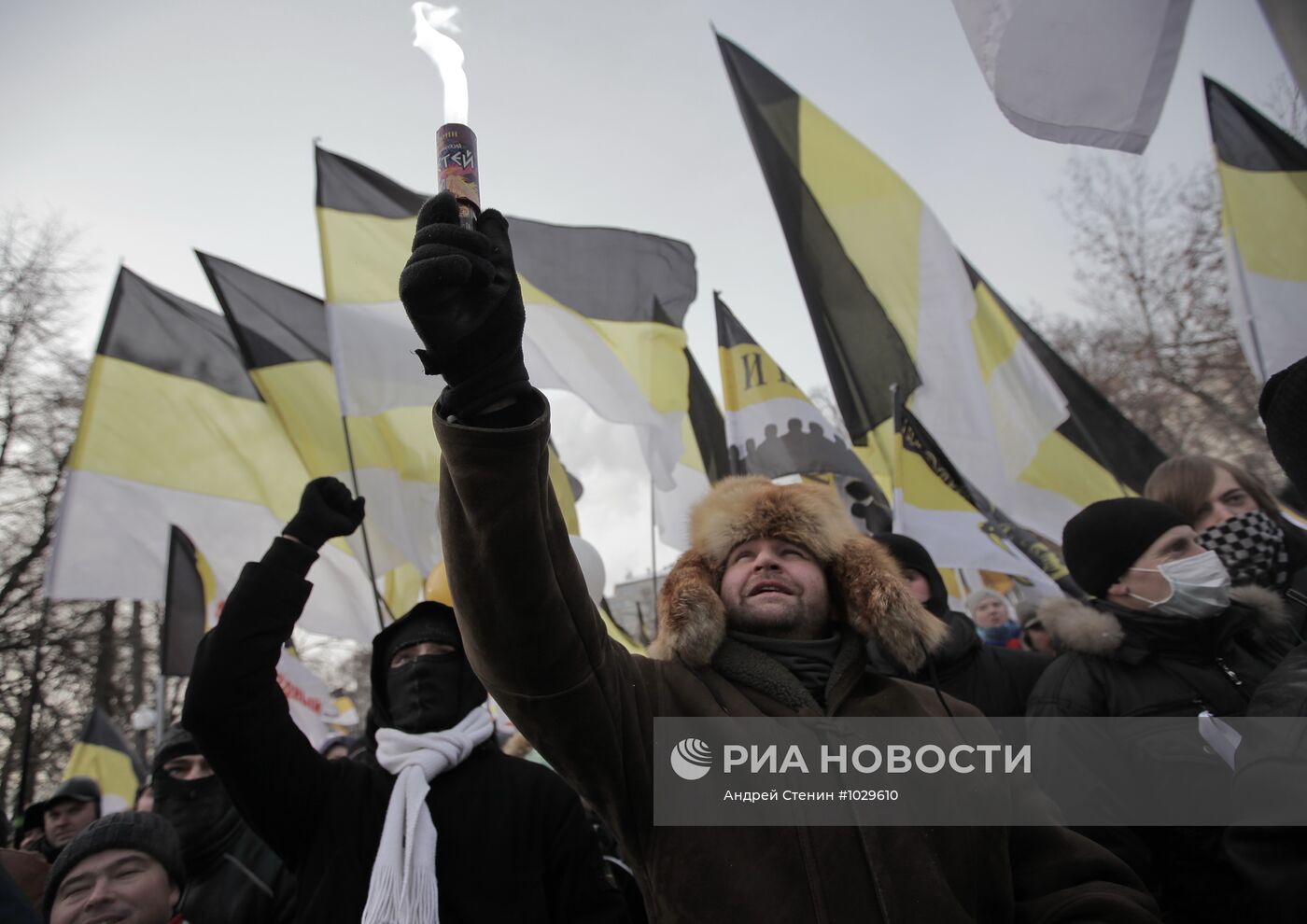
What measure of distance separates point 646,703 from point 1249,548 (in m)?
2.70

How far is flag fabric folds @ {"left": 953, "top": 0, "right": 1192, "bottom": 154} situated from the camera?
7.73 ft

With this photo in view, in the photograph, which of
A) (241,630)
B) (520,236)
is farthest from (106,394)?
(241,630)

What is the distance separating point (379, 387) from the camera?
18.5 feet

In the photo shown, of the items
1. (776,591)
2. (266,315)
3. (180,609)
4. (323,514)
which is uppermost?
(266,315)

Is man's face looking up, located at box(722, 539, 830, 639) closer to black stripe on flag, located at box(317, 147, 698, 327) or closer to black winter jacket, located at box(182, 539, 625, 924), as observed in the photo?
black winter jacket, located at box(182, 539, 625, 924)

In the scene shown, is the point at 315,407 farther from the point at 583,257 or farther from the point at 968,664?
the point at 968,664

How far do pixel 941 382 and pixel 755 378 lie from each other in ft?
5.23

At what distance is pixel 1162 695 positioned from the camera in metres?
2.57

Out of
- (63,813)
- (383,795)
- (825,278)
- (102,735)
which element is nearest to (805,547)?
(383,795)

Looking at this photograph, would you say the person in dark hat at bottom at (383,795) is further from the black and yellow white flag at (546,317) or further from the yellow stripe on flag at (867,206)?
the yellow stripe on flag at (867,206)

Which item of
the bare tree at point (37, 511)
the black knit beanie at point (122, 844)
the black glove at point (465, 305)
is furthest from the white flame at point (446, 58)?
the bare tree at point (37, 511)

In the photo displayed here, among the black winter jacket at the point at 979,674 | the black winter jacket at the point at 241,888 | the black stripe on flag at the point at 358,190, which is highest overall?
the black stripe on flag at the point at 358,190

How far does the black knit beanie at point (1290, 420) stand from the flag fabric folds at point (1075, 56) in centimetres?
108

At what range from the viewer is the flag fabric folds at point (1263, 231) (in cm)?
523
